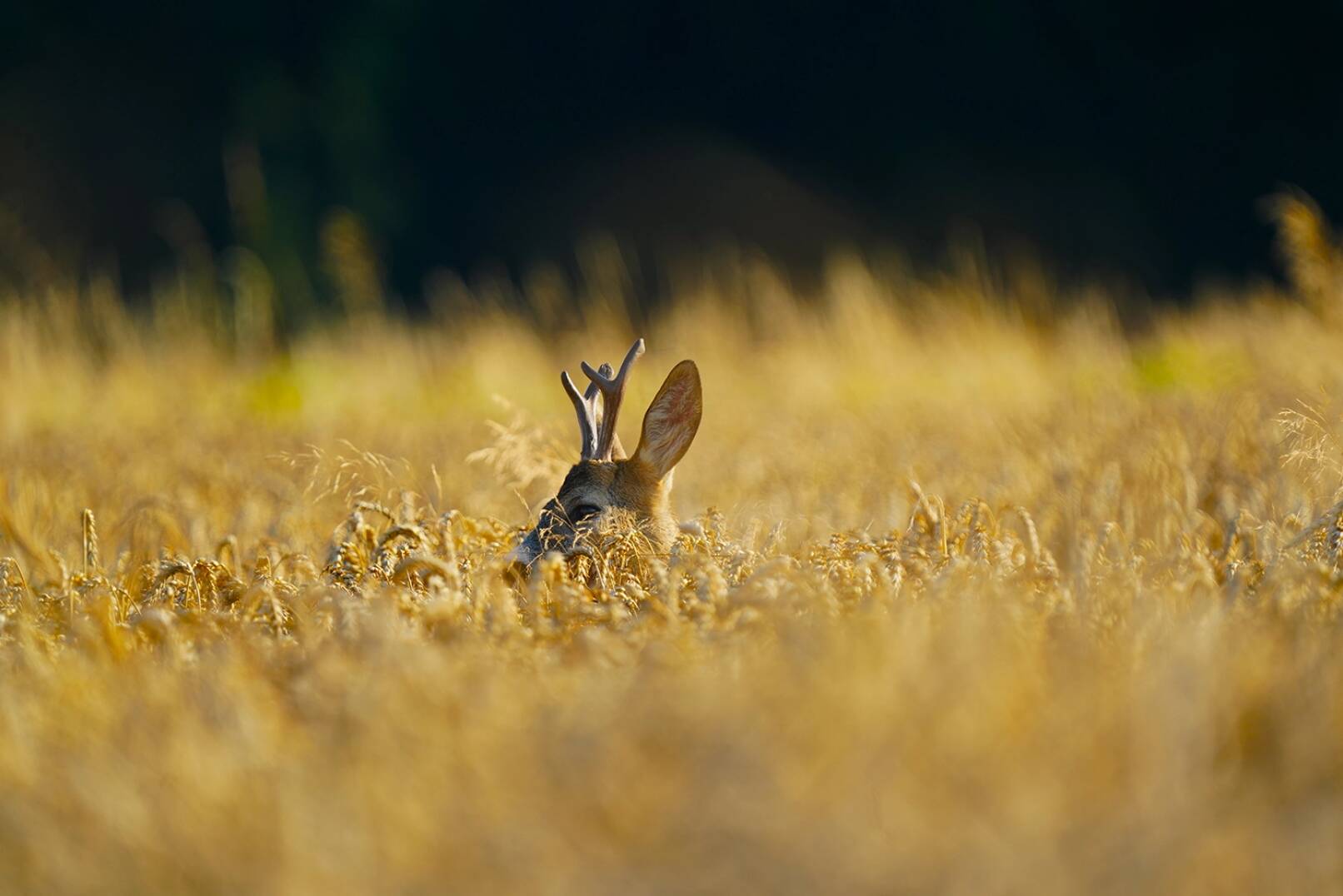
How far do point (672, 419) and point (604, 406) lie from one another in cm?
14

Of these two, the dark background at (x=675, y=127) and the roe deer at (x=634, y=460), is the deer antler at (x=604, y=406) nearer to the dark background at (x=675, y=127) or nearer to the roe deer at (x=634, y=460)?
the roe deer at (x=634, y=460)

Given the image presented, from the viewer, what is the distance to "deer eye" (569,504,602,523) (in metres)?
2.76

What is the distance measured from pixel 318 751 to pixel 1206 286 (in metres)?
12.3

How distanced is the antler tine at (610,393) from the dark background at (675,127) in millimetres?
11929

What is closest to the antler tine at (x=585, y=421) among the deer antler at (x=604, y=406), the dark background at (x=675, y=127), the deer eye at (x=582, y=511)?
the deer antler at (x=604, y=406)

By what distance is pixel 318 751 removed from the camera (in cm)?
150

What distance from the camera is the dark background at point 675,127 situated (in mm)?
14609

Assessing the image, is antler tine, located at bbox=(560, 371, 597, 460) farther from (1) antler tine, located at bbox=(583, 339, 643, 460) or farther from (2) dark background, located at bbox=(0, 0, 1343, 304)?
(2) dark background, located at bbox=(0, 0, 1343, 304)

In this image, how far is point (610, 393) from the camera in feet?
9.25

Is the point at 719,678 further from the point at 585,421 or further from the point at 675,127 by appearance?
the point at 675,127

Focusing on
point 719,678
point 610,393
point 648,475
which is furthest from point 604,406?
point 719,678

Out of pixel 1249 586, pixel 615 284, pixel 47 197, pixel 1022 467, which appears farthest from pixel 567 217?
pixel 1249 586

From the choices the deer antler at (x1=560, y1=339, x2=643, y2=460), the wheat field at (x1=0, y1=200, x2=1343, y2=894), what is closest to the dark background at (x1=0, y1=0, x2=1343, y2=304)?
the wheat field at (x1=0, y1=200, x2=1343, y2=894)

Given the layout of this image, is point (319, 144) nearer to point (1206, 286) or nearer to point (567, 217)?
point (567, 217)
